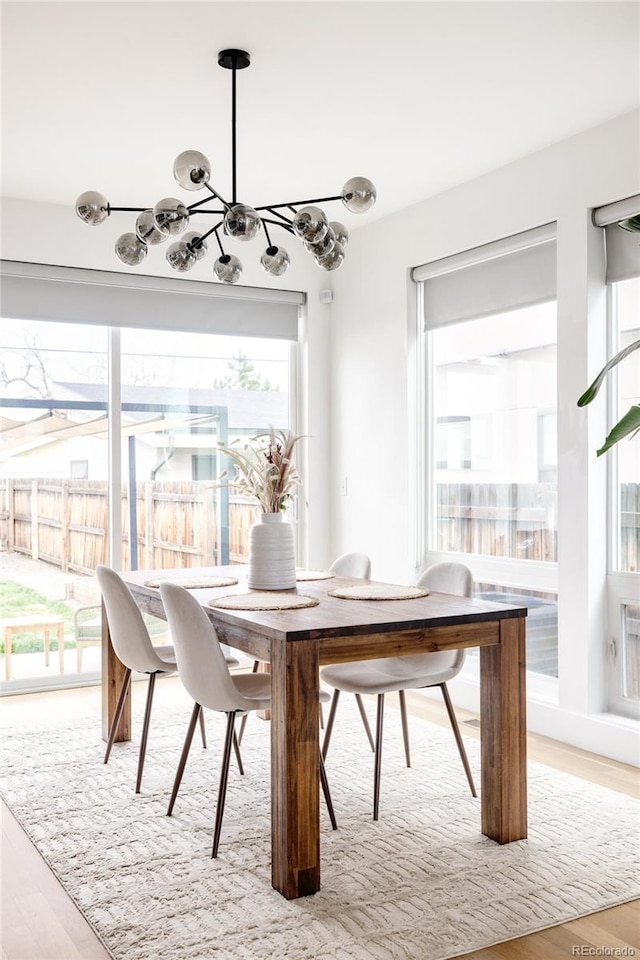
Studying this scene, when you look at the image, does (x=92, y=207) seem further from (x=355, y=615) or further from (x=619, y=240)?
(x=619, y=240)

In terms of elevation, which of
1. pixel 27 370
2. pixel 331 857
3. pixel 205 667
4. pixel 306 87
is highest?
pixel 306 87

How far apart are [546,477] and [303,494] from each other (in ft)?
6.41

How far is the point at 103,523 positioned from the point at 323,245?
9.16 feet

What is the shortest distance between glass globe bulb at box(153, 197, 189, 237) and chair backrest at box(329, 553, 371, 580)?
1779 mm

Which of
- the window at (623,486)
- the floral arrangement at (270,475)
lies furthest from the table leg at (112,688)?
the window at (623,486)

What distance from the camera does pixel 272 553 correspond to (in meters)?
3.49

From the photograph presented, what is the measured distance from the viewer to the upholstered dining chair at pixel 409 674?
3150 millimetres

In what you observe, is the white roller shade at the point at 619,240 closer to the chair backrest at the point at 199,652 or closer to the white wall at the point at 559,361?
the white wall at the point at 559,361

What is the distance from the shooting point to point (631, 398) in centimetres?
391

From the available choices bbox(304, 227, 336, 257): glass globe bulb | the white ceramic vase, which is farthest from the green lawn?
bbox(304, 227, 336, 257): glass globe bulb

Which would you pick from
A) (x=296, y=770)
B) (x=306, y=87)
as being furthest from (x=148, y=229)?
(x=296, y=770)

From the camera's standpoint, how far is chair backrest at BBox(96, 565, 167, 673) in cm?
338

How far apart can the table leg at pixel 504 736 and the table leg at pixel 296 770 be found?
67 cm

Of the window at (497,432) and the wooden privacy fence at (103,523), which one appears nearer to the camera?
the window at (497,432)
